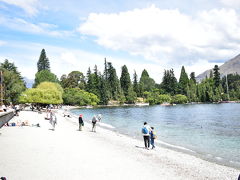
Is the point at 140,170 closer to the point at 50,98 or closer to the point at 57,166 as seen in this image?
the point at 57,166

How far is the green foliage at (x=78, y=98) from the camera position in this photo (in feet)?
398

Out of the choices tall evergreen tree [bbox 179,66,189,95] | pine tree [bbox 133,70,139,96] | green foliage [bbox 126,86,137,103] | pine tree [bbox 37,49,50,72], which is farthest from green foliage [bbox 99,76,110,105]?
tall evergreen tree [bbox 179,66,189,95]

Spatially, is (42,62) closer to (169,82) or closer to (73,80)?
(73,80)

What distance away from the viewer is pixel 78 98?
12319cm

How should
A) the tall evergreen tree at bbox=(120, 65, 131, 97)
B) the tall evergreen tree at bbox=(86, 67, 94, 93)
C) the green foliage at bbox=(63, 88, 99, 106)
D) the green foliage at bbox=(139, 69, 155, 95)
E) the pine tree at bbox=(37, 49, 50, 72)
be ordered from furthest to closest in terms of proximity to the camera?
1. the green foliage at bbox=(139, 69, 155, 95)
2. the tall evergreen tree at bbox=(120, 65, 131, 97)
3. the tall evergreen tree at bbox=(86, 67, 94, 93)
4. the pine tree at bbox=(37, 49, 50, 72)
5. the green foliage at bbox=(63, 88, 99, 106)

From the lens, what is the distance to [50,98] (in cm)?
6800

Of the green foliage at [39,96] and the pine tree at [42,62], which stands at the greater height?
the pine tree at [42,62]

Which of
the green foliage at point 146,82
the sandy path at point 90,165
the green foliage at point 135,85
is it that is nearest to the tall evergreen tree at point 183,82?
the green foliage at point 146,82

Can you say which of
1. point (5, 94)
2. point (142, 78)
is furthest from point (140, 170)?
point (142, 78)

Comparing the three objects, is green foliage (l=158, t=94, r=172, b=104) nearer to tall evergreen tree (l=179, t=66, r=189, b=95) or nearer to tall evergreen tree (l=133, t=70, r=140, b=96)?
tall evergreen tree (l=179, t=66, r=189, b=95)

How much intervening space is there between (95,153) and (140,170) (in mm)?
4428

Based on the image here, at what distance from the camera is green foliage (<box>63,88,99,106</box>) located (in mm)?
121400

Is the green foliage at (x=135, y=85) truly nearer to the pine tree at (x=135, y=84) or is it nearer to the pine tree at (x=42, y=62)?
the pine tree at (x=135, y=84)

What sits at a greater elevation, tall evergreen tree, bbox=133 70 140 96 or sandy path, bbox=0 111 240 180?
tall evergreen tree, bbox=133 70 140 96
